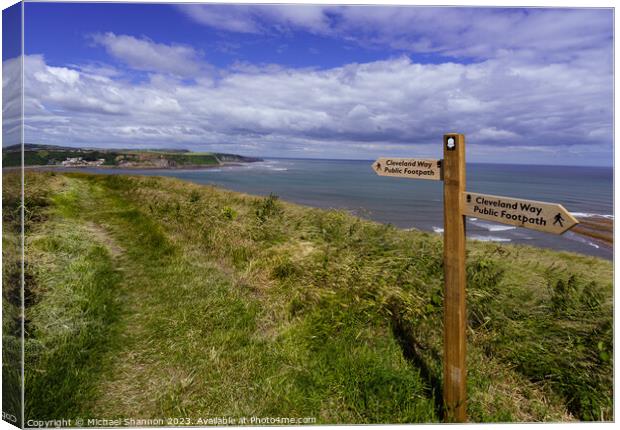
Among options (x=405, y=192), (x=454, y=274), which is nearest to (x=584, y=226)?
(x=454, y=274)

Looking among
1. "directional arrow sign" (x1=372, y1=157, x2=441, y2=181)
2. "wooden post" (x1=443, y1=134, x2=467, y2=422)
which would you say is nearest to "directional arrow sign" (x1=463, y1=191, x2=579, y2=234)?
"wooden post" (x1=443, y1=134, x2=467, y2=422)

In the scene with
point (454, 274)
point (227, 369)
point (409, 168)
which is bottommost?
point (227, 369)

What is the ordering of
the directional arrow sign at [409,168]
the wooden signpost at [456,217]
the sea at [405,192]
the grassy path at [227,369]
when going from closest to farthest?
the wooden signpost at [456,217]
the directional arrow sign at [409,168]
the grassy path at [227,369]
the sea at [405,192]

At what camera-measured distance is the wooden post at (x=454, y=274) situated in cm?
295

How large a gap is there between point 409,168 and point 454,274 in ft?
3.03

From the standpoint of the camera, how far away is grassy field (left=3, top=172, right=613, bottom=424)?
11.6 ft

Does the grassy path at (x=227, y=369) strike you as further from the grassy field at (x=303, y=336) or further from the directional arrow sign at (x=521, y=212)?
the directional arrow sign at (x=521, y=212)

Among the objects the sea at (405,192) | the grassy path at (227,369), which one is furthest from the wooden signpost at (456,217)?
the sea at (405,192)

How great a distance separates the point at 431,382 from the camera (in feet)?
12.4

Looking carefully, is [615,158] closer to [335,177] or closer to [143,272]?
[143,272]

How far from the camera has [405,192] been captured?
24219 mm

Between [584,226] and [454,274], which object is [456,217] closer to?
[454,274]

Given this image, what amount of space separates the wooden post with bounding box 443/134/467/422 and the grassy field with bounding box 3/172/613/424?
0.34m

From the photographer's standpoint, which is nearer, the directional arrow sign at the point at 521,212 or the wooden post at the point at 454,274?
the directional arrow sign at the point at 521,212
